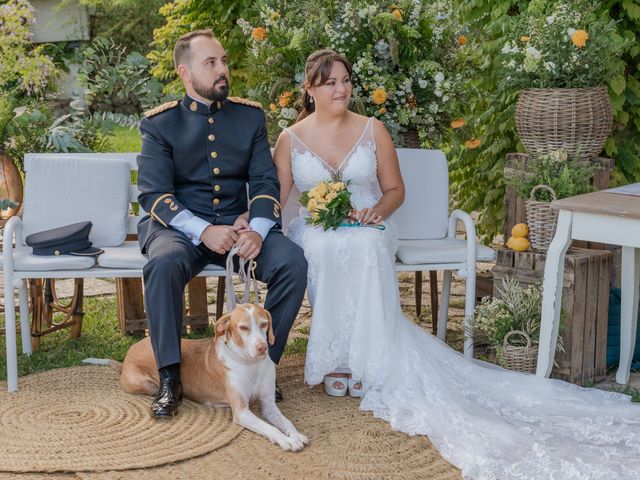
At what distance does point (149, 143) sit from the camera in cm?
464

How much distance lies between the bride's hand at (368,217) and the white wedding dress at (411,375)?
94 millimetres

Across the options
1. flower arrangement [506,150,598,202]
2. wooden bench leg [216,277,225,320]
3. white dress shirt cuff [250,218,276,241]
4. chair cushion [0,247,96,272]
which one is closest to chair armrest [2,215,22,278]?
chair cushion [0,247,96,272]

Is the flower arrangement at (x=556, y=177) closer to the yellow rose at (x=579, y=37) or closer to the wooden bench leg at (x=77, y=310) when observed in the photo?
the yellow rose at (x=579, y=37)

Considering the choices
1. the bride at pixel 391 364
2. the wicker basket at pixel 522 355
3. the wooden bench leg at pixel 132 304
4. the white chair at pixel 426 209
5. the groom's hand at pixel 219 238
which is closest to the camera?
the bride at pixel 391 364

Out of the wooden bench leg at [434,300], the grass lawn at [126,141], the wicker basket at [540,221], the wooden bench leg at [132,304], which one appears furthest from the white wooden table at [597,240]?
the grass lawn at [126,141]

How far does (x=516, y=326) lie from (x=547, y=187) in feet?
2.23

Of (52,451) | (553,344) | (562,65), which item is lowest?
(52,451)

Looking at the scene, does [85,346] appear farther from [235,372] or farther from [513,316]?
[513,316]

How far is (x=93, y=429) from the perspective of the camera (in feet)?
13.2

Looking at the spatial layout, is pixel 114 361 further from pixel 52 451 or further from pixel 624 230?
pixel 624 230

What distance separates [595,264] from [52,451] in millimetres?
2605

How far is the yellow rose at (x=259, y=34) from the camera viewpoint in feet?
18.7

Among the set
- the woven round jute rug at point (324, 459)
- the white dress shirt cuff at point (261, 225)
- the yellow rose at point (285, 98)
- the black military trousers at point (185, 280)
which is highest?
the yellow rose at point (285, 98)

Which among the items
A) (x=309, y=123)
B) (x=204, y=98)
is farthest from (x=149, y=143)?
(x=309, y=123)
